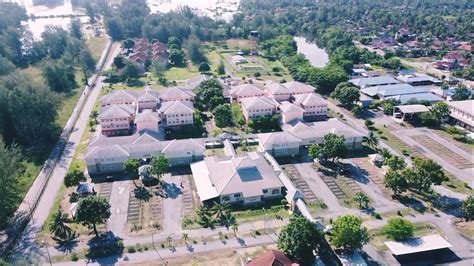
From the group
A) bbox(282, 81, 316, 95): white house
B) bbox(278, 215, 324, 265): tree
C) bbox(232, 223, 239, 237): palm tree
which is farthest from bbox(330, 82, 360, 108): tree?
bbox(278, 215, 324, 265): tree

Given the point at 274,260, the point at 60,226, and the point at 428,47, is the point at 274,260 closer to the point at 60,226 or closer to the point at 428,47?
the point at 60,226

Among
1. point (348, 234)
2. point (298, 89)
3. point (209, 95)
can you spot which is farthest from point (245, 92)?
point (348, 234)

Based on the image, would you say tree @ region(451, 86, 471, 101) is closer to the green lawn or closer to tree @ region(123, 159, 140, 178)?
tree @ region(123, 159, 140, 178)

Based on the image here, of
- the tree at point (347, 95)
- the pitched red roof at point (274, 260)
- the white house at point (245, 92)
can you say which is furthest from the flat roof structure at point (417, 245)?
the white house at point (245, 92)

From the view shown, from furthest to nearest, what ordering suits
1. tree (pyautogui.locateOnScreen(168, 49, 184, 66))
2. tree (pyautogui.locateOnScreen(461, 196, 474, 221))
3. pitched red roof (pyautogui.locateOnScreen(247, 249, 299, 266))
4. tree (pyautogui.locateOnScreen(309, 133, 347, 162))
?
1. tree (pyautogui.locateOnScreen(168, 49, 184, 66))
2. tree (pyautogui.locateOnScreen(309, 133, 347, 162))
3. tree (pyautogui.locateOnScreen(461, 196, 474, 221))
4. pitched red roof (pyautogui.locateOnScreen(247, 249, 299, 266))

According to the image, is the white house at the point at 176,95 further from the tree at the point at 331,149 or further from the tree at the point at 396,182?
the tree at the point at 396,182

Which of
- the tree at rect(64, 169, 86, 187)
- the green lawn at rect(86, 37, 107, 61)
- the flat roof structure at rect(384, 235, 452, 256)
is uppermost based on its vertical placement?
the green lawn at rect(86, 37, 107, 61)
